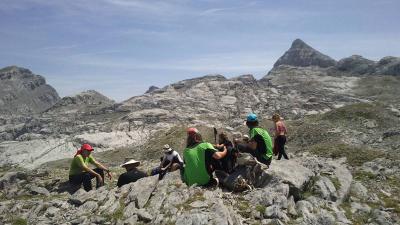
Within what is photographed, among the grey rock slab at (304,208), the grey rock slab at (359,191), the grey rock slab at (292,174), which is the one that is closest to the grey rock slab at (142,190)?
the grey rock slab at (292,174)

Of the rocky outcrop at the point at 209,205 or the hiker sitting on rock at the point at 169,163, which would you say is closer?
the rocky outcrop at the point at 209,205

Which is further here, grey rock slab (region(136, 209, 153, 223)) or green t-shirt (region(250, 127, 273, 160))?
green t-shirt (region(250, 127, 273, 160))

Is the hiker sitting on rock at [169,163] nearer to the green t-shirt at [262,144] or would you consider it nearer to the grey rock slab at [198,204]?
the green t-shirt at [262,144]

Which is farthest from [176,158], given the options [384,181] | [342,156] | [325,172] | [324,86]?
[324,86]

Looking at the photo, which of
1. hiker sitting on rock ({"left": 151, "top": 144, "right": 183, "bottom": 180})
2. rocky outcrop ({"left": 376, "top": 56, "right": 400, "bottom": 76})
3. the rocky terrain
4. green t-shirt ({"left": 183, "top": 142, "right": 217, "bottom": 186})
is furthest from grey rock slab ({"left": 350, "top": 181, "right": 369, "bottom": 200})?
rocky outcrop ({"left": 376, "top": 56, "right": 400, "bottom": 76})

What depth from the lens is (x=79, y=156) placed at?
2112cm

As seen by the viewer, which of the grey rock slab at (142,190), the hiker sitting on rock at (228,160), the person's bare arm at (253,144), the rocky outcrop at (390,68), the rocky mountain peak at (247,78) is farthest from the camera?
the rocky outcrop at (390,68)

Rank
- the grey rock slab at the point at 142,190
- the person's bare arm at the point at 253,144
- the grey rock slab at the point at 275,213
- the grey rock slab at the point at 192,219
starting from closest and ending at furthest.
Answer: the grey rock slab at the point at 192,219
the grey rock slab at the point at 275,213
the grey rock slab at the point at 142,190
the person's bare arm at the point at 253,144

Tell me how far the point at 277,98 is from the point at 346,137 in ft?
331

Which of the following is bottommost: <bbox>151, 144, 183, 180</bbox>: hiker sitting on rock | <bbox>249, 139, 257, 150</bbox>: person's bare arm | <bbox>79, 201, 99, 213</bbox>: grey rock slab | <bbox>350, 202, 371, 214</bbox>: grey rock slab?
<bbox>350, 202, 371, 214</bbox>: grey rock slab

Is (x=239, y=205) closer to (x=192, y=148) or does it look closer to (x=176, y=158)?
(x=192, y=148)

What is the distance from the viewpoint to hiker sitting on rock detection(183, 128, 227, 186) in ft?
55.6

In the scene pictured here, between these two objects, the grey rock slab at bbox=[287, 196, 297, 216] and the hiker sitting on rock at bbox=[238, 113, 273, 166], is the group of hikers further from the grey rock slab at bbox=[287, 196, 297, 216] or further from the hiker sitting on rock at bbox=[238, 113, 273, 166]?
the grey rock slab at bbox=[287, 196, 297, 216]

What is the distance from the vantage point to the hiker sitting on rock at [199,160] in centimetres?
1694
